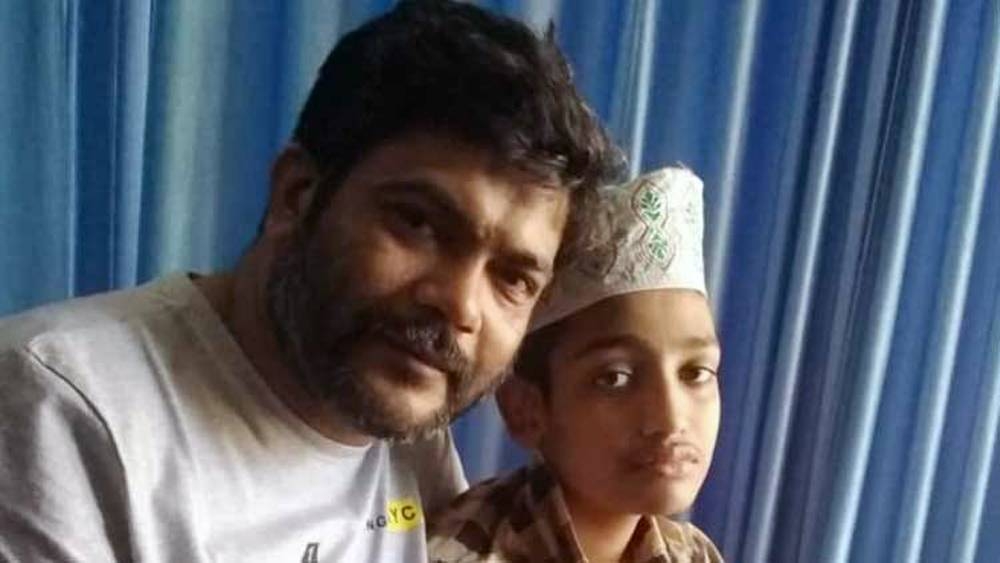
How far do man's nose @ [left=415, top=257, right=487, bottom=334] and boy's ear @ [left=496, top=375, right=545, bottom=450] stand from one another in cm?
28


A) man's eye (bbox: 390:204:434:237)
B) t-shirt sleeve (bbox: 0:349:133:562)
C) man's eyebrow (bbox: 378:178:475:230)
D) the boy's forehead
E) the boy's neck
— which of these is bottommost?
the boy's neck

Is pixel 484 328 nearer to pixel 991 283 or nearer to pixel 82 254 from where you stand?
pixel 82 254

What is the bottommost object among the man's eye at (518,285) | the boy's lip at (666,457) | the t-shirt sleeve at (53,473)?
the boy's lip at (666,457)

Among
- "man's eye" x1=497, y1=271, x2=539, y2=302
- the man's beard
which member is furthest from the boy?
the man's beard

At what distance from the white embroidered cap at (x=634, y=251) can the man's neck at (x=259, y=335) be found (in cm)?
26

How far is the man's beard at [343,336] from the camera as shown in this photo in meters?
1.00

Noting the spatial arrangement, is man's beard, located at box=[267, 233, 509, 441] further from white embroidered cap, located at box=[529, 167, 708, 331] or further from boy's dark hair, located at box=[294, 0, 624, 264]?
white embroidered cap, located at box=[529, 167, 708, 331]

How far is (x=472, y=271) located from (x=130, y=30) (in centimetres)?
46

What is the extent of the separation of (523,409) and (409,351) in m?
0.32

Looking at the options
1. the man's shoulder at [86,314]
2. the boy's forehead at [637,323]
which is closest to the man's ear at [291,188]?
the man's shoulder at [86,314]

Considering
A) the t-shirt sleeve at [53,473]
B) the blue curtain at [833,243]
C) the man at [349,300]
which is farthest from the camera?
the blue curtain at [833,243]

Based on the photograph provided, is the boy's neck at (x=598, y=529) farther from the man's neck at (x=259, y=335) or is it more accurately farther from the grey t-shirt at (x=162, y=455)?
the man's neck at (x=259, y=335)

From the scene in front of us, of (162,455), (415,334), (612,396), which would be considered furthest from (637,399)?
Answer: (162,455)

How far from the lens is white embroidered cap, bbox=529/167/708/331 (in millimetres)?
1242
